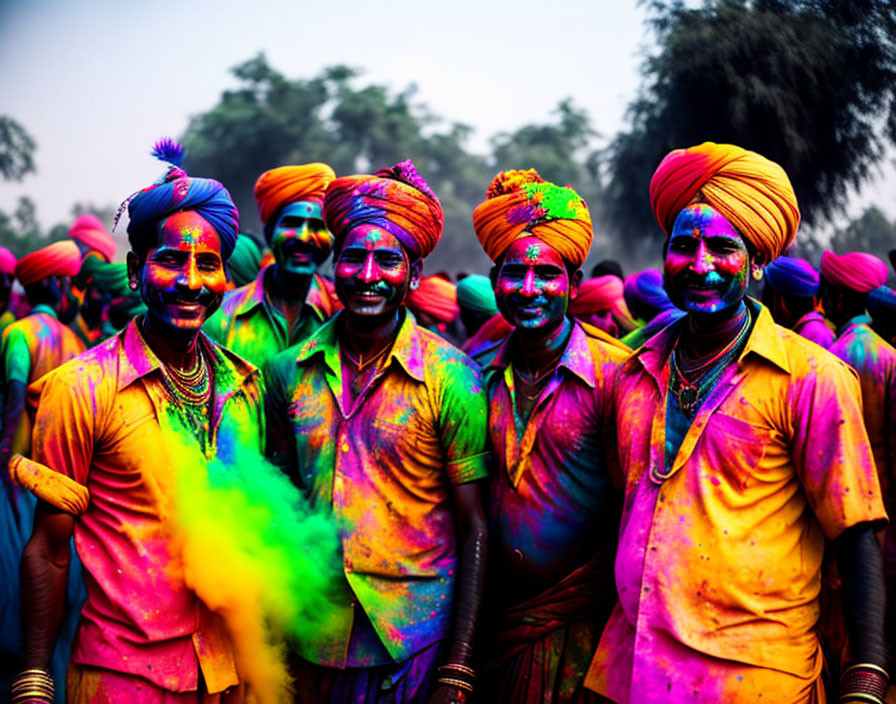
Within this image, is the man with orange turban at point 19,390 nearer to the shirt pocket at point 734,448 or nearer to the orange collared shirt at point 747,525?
the orange collared shirt at point 747,525

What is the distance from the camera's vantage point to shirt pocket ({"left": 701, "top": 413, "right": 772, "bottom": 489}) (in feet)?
9.57

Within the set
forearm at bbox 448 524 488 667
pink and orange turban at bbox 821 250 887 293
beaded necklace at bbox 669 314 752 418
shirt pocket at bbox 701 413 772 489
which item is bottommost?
forearm at bbox 448 524 488 667

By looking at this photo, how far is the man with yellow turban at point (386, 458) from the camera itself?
3445 mm

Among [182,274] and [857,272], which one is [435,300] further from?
[182,274]

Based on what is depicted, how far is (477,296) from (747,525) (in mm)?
Result: 3776

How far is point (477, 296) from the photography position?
6.45m

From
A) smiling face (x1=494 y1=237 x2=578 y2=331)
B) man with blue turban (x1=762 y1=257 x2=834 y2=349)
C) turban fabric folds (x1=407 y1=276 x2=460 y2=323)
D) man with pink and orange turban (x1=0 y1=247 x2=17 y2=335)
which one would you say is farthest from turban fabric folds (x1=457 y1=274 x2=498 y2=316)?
man with pink and orange turban (x1=0 y1=247 x2=17 y2=335)

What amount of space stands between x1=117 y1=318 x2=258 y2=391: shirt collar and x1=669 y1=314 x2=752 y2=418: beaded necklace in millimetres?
1688

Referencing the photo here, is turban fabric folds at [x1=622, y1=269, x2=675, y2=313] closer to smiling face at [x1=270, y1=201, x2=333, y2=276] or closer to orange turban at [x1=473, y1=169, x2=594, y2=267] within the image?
orange turban at [x1=473, y1=169, x2=594, y2=267]

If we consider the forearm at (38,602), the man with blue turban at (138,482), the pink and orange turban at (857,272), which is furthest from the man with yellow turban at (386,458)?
the pink and orange turban at (857,272)

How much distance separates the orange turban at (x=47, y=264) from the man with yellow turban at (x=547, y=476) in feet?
15.8

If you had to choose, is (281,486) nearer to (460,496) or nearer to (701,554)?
(460,496)

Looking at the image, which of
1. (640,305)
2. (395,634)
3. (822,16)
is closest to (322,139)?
(822,16)

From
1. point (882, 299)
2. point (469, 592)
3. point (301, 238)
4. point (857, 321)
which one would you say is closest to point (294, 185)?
point (301, 238)
